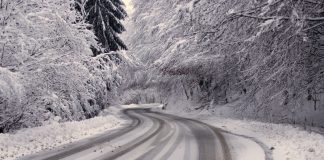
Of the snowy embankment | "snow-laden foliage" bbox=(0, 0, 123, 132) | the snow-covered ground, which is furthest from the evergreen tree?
the snow-covered ground

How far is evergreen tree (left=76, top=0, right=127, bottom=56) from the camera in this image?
33062 millimetres

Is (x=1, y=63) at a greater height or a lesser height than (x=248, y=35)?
lesser

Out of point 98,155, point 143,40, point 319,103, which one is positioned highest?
point 143,40

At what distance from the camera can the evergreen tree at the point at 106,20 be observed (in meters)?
33.1

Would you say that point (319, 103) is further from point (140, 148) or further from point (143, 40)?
point (143, 40)

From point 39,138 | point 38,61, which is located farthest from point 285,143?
point 38,61

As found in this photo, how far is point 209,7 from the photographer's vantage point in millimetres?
15086

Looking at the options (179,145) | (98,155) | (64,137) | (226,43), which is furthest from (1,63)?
(226,43)

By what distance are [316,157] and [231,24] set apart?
232 inches

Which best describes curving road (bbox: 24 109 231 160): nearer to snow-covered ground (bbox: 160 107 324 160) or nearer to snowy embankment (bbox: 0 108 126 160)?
snow-covered ground (bbox: 160 107 324 160)

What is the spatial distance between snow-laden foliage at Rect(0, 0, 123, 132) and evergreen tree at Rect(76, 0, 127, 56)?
1225 centimetres

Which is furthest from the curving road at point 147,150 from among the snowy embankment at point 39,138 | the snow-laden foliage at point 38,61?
the snow-laden foliage at point 38,61

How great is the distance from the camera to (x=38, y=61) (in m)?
15.9

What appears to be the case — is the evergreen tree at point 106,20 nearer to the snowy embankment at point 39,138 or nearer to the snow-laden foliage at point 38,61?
the snow-laden foliage at point 38,61
